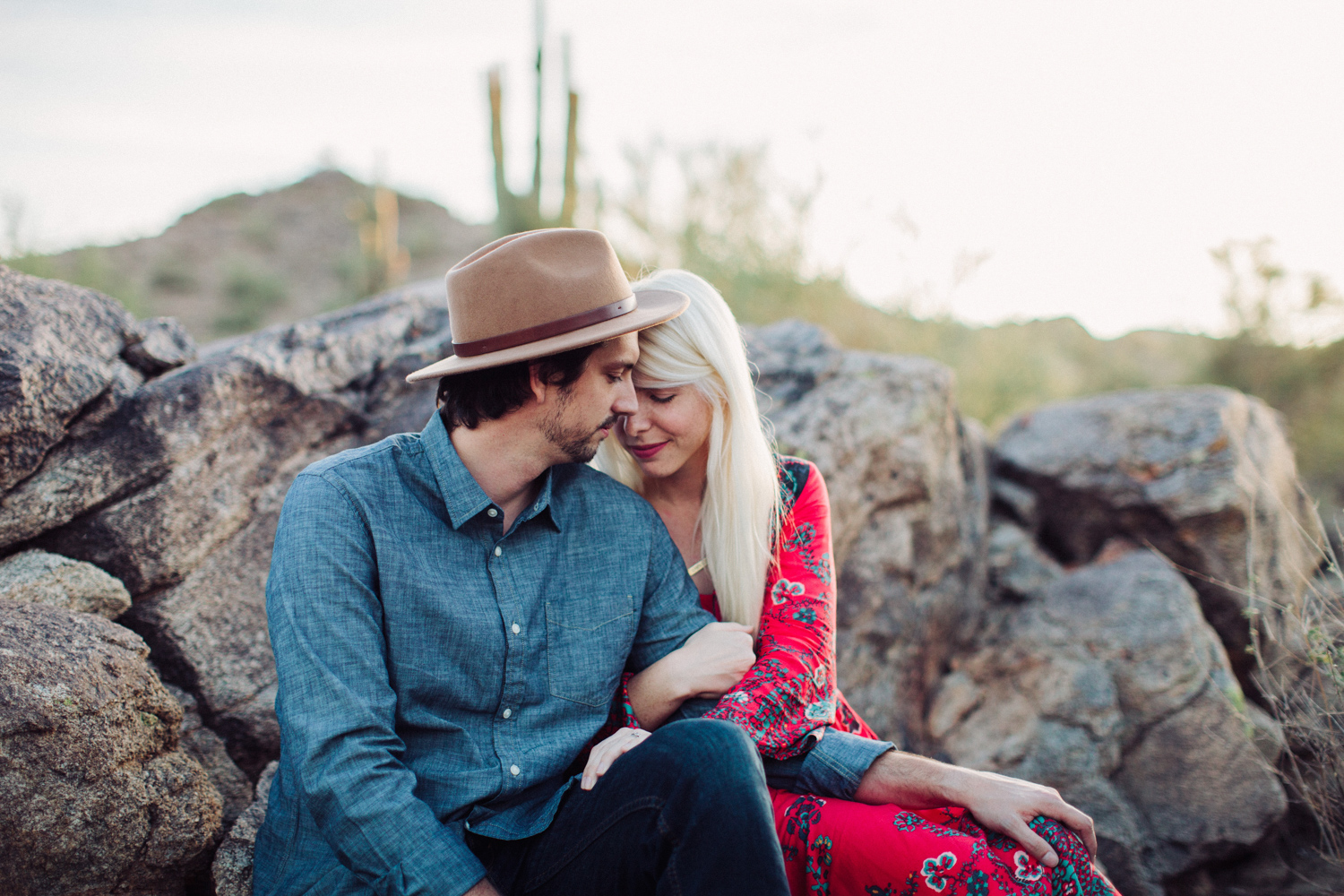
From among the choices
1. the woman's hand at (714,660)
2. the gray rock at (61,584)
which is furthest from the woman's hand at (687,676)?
the gray rock at (61,584)

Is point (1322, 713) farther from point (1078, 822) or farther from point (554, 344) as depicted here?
point (554, 344)

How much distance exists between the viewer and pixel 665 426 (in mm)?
2344

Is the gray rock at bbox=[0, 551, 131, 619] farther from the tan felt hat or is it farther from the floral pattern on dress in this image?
the floral pattern on dress

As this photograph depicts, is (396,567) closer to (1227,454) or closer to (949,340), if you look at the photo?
(1227,454)

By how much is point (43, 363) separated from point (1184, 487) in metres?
4.84

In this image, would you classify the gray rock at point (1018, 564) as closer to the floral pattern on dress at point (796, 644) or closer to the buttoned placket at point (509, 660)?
the floral pattern on dress at point (796, 644)

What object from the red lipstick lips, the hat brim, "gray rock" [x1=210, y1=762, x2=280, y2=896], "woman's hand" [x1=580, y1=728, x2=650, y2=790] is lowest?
"gray rock" [x1=210, y1=762, x2=280, y2=896]

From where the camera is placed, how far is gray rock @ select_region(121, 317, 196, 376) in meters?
2.66

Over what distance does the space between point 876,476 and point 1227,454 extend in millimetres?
1961

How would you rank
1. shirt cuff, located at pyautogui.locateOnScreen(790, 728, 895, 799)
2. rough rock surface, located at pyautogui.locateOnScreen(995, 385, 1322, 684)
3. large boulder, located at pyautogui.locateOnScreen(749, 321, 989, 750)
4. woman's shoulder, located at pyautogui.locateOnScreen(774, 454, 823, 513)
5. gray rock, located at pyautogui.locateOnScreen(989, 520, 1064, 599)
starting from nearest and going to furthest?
shirt cuff, located at pyautogui.locateOnScreen(790, 728, 895, 799)
woman's shoulder, located at pyautogui.locateOnScreen(774, 454, 823, 513)
large boulder, located at pyautogui.locateOnScreen(749, 321, 989, 750)
rough rock surface, located at pyautogui.locateOnScreen(995, 385, 1322, 684)
gray rock, located at pyautogui.locateOnScreen(989, 520, 1064, 599)

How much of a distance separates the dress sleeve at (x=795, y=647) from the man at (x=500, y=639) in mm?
110

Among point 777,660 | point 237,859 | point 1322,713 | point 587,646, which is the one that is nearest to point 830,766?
point 777,660

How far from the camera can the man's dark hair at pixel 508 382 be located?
1886 mm

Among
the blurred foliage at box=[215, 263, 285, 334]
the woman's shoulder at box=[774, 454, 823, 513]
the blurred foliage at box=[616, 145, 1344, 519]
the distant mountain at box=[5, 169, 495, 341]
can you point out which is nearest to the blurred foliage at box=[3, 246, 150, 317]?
the distant mountain at box=[5, 169, 495, 341]
